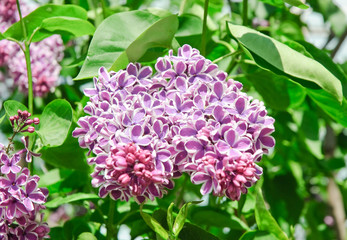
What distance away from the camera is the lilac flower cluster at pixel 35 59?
1432 mm

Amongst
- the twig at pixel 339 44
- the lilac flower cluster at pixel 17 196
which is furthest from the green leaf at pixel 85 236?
the twig at pixel 339 44

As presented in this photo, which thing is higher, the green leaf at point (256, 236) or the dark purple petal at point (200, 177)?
the dark purple petal at point (200, 177)

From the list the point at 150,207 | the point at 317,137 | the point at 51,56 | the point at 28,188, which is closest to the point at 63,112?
the point at 28,188

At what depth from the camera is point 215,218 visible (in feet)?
3.74

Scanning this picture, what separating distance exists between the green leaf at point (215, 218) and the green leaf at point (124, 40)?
A: 347mm

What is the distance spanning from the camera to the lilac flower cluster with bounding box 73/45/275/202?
29.1 inches

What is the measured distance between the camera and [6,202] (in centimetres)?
84

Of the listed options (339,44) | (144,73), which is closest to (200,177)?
(144,73)

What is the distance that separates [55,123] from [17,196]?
0.59 ft

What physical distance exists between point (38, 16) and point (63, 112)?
25 centimetres

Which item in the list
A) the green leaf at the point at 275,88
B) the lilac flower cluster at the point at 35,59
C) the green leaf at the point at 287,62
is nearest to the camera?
the green leaf at the point at 287,62

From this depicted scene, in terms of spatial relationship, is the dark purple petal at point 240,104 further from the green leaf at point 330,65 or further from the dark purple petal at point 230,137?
the green leaf at point 330,65

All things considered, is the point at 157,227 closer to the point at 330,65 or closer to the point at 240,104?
the point at 240,104

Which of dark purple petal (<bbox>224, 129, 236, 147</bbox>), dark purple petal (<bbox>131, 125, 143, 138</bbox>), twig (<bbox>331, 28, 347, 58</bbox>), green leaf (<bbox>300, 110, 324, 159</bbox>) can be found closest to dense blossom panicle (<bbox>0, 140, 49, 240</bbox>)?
dark purple petal (<bbox>131, 125, 143, 138</bbox>)
